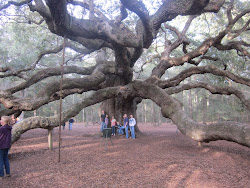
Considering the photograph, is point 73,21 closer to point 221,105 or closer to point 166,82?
point 166,82

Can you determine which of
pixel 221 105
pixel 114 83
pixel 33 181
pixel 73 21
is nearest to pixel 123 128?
pixel 114 83

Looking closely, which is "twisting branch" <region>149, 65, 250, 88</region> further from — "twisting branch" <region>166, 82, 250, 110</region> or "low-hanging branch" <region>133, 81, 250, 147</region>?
"low-hanging branch" <region>133, 81, 250, 147</region>

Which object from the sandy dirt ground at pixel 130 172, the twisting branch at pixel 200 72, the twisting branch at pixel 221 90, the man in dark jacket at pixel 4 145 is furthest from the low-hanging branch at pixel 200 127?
the man in dark jacket at pixel 4 145

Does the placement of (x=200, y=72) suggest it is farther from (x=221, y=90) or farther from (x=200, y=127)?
(x=200, y=127)

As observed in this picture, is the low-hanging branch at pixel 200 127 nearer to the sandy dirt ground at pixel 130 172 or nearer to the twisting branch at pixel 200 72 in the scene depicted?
the sandy dirt ground at pixel 130 172

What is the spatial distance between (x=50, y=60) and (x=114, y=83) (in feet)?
29.1

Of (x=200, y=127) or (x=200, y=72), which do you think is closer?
(x=200, y=127)

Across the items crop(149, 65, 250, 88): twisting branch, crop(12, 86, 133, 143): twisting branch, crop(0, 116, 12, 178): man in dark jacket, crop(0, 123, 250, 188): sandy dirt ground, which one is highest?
crop(149, 65, 250, 88): twisting branch

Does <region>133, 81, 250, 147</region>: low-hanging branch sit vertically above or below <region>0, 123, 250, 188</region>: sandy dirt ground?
above

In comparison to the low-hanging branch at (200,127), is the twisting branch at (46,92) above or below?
above

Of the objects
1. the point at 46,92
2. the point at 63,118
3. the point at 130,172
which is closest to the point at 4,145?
the point at 130,172

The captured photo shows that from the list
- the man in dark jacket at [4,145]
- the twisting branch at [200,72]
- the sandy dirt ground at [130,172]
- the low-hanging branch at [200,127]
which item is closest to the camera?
the sandy dirt ground at [130,172]

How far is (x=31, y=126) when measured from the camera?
651 centimetres

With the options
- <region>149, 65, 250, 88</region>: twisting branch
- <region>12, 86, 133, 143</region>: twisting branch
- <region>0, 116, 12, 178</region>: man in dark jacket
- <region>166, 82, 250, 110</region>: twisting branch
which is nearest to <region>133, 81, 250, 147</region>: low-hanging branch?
<region>149, 65, 250, 88</region>: twisting branch
